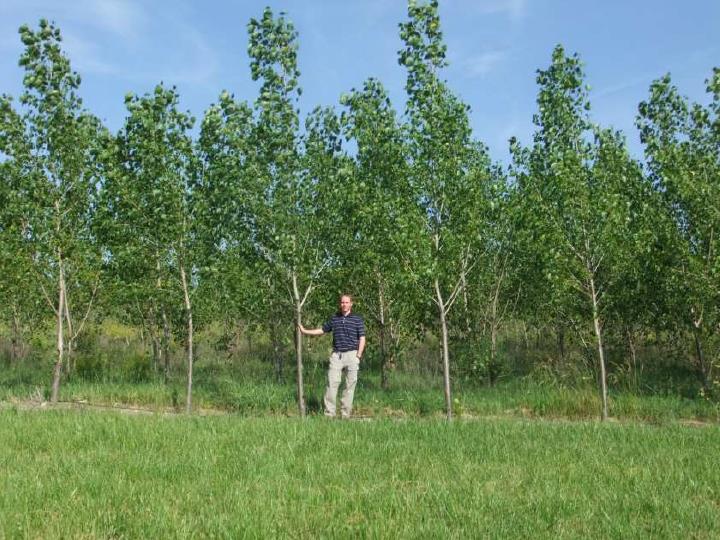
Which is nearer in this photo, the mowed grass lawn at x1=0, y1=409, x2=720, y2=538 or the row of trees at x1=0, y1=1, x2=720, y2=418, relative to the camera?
the mowed grass lawn at x1=0, y1=409, x2=720, y2=538

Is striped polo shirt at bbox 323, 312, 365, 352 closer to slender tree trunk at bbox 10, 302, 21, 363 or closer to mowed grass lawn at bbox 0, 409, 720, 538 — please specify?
mowed grass lawn at bbox 0, 409, 720, 538

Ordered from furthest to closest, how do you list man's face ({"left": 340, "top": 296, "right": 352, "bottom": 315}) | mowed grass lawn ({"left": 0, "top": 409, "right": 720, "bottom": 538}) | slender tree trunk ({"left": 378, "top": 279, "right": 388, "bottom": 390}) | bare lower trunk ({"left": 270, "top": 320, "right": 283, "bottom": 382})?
bare lower trunk ({"left": 270, "top": 320, "right": 283, "bottom": 382})
slender tree trunk ({"left": 378, "top": 279, "right": 388, "bottom": 390})
man's face ({"left": 340, "top": 296, "right": 352, "bottom": 315})
mowed grass lawn ({"left": 0, "top": 409, "right": 720, "bottom": 538})

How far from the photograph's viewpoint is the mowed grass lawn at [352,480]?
16.1 ft

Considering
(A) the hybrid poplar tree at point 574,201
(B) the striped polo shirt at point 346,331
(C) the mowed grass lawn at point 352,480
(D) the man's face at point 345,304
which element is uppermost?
(A) the hybrid poplar tree at point 574,201

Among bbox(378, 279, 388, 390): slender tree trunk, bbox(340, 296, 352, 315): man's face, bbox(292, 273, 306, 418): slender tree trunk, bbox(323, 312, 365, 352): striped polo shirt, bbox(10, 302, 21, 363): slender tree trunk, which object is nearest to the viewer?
bbox(340, 296, 352, 315): man's face

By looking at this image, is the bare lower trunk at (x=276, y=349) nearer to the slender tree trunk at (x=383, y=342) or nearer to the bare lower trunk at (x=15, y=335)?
the slender tree trunk at (x=383, y=342)

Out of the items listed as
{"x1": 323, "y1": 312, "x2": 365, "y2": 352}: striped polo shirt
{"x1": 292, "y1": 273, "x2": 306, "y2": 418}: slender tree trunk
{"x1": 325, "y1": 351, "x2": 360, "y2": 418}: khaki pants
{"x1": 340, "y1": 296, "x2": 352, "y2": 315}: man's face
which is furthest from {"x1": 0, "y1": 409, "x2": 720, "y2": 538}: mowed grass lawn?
{"x1": 292, "y1": 273, "x2": 306, "y2": 418}: slender tree trunk

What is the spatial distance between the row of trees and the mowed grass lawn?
4139 millimetres

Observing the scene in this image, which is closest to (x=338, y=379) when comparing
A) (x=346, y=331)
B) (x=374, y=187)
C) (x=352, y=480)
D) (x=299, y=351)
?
(x=346, y=331)

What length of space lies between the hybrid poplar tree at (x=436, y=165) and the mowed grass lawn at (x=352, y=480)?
3896mm

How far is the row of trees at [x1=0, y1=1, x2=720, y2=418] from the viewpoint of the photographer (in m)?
12.2

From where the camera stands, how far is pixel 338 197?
40.6 feet

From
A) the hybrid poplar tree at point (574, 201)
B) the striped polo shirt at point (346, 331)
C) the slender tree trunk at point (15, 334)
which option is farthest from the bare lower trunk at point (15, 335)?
the hybrid poplar tree at point (574, 201)

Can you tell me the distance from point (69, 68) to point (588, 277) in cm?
1093
